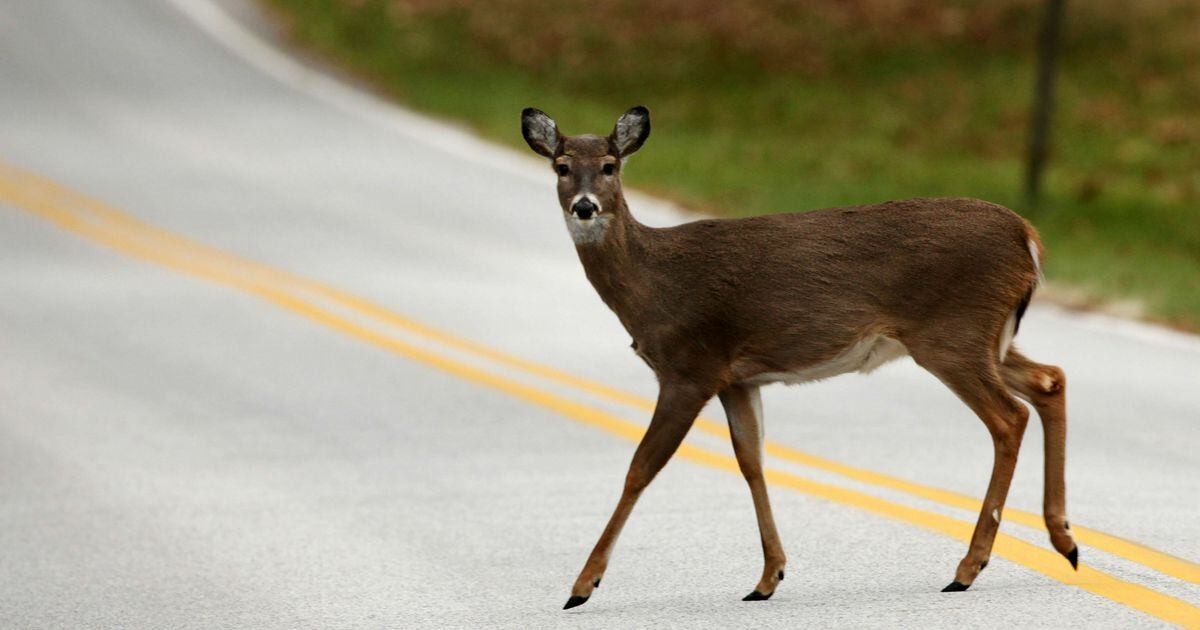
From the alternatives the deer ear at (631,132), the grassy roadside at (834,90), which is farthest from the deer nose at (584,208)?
the grassy roadside at (834,90)

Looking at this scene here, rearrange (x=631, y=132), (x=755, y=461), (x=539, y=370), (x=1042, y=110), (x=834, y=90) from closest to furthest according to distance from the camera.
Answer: (x=631, y=132), (x=755, y=461), (x=539, y=370), (x=1042, y=110), (x=834, y=90)

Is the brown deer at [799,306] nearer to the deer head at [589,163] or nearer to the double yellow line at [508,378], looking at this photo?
the deer head at [589,163]

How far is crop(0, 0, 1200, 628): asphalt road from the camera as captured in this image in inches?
293

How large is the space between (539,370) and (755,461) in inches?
253

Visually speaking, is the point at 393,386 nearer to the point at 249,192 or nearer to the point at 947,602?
the point at 947,602

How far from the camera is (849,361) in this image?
7.02 meters

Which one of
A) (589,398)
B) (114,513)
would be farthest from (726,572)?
(589,398)

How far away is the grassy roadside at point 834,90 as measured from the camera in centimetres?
2303

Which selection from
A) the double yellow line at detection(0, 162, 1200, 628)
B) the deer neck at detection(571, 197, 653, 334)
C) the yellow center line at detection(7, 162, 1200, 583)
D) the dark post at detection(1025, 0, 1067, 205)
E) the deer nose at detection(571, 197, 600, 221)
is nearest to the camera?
the deer nose at detection(571, 197, 600, 221)

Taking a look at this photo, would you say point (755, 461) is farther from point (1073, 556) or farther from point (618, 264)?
point (1073, 556)

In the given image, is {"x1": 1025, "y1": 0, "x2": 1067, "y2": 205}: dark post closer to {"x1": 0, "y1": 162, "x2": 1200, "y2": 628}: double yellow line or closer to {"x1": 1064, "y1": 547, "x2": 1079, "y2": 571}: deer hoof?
{"x1": 0, "y1": 162, "x2": 1200, "y2": 628}: double yellow line

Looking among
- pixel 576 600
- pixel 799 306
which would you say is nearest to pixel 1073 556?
pixel 799 306

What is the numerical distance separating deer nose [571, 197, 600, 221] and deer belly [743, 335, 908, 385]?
0.85 m

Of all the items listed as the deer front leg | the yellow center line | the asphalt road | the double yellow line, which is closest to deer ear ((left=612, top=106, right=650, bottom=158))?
the deer front leg
